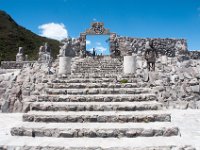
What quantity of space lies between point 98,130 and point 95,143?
51 centimetres

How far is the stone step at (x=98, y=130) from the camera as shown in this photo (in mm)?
6891

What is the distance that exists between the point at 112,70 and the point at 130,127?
11407 millimetres

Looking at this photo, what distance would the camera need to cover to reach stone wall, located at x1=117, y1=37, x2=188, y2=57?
28.1 meters

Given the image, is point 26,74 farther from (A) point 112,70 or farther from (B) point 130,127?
(B) point 130,127

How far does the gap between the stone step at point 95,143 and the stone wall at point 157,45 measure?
21283mm

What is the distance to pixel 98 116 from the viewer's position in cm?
769

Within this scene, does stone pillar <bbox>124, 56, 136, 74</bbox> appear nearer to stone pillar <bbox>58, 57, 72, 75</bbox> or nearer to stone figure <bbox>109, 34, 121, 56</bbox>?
stone pillar <bbox>58, 57, 72, 75</bbox>

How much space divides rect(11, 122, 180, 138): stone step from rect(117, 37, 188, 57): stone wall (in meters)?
20.8

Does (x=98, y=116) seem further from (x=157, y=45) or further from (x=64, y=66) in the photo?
(x=157, y=45)

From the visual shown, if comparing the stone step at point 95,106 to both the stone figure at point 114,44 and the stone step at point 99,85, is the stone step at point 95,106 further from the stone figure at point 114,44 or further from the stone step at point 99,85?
the stone figure at point 114,44

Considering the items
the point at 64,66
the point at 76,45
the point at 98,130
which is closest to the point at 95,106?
the point at 98,130

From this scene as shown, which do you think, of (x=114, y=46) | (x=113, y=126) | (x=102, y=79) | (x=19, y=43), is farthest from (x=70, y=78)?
(x=19, y=43)

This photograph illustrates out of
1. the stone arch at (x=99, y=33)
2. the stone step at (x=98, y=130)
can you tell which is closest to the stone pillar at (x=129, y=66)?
the stone step at (x=98, y=130)

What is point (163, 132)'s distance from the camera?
689 centimetres
